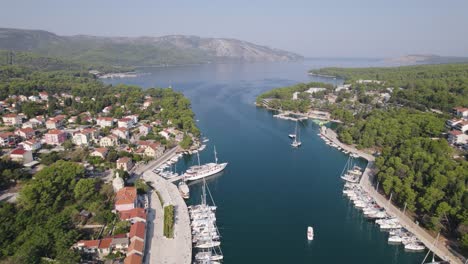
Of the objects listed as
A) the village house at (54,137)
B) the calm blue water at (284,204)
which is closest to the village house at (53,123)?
the village house at (54,137)

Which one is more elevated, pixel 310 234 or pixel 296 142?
pixel 296 142

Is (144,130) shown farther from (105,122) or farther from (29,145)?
(29,145)

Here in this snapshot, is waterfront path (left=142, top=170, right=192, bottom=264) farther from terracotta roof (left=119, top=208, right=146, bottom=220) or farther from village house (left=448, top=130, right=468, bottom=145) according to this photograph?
village house (left=448, top=130, right=468, bottom=145)

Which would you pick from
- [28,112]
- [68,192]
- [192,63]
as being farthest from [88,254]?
[192,63]

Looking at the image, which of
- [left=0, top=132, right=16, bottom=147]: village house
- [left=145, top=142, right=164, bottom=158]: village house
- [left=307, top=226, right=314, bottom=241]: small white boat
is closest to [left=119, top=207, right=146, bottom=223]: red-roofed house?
[left=307, top=226, right=314, bottom=241]: small white boat

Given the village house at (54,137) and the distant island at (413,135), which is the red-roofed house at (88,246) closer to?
the distant island at (413,135)

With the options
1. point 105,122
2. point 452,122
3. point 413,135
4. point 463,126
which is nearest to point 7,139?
point 105,122

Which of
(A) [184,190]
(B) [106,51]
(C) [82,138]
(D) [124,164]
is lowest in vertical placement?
(A) [184,190]
